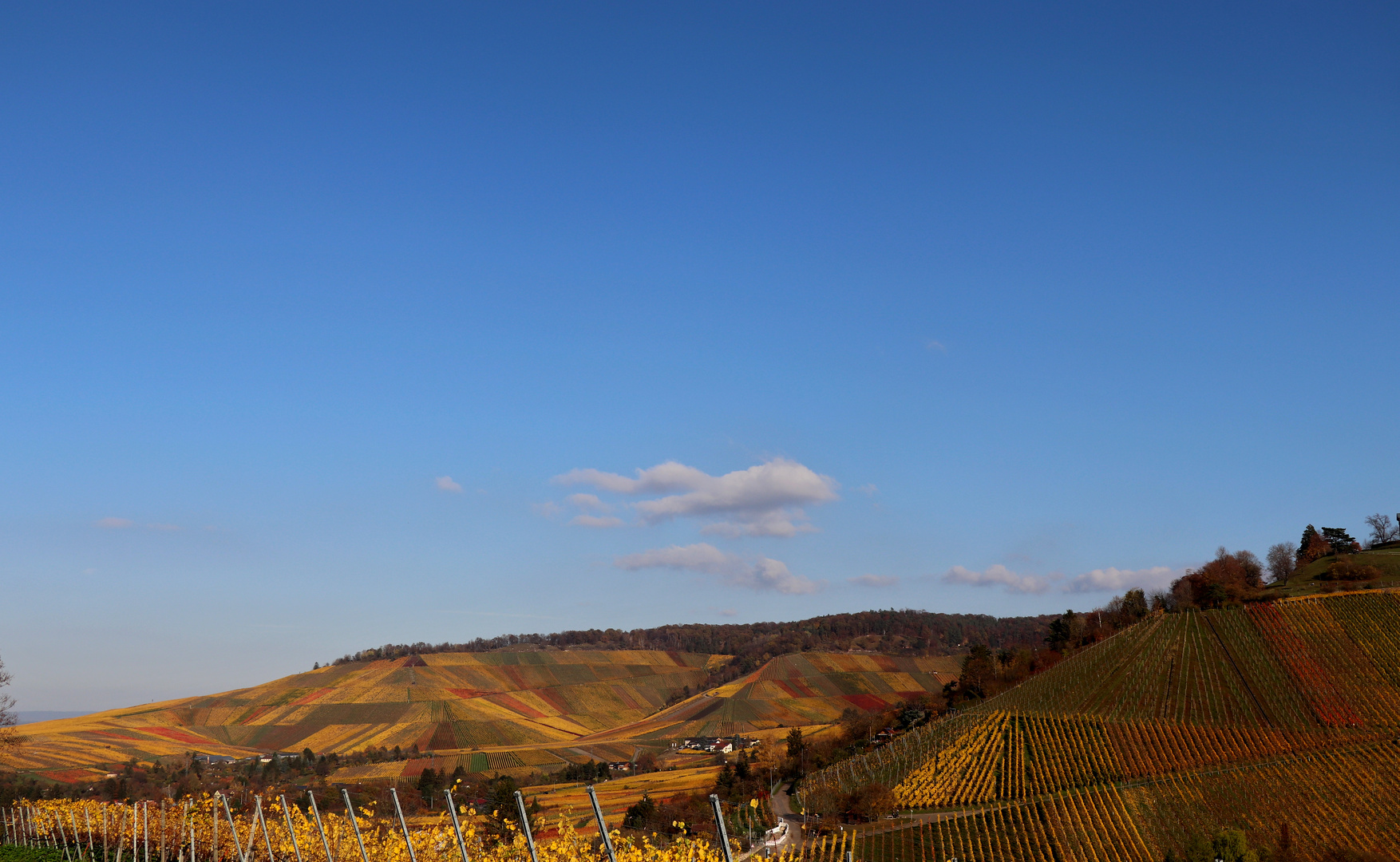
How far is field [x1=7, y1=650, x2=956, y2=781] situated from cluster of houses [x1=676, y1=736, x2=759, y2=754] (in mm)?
3934

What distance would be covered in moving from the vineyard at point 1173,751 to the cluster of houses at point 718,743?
4351 centimetres

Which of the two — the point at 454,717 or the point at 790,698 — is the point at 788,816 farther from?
the point at 790,698

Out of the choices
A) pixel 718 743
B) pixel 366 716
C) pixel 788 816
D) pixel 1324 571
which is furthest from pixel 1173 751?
pixel 366 716

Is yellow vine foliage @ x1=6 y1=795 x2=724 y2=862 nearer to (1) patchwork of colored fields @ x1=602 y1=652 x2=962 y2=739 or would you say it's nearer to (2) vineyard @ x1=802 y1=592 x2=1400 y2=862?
(2) vineyard @ x1=802 y1=592 x2=1400 y2=862

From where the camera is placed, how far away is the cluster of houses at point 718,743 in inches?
5369

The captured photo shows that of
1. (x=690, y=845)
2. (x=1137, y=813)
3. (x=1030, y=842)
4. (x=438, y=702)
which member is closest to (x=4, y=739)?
(x=690, y=845)

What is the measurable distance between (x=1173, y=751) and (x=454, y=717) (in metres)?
125

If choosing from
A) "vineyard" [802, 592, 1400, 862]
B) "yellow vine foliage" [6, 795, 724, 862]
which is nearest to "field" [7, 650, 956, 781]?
"vineyard" [802, 592, 1400, 862]

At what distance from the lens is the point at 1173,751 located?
221 feet

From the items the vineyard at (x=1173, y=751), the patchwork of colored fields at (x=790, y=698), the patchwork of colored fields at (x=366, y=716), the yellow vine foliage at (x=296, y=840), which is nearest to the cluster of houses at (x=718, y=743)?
the patchwork of colored fields at (x=790, y=698)

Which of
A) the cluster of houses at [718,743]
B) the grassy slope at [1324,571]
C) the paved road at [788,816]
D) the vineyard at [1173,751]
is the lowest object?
the cluster of houses at [718,743]

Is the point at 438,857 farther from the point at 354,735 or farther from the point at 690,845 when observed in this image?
the point at 354,735

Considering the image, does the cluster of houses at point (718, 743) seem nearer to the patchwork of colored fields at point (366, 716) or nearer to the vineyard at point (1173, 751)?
the patchwork of colored fields at point (366, 716)

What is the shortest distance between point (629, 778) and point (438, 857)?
98600mm
